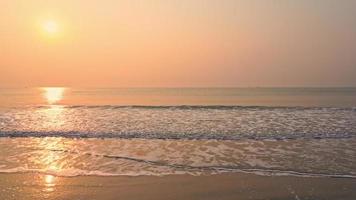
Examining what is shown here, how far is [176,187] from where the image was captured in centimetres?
834

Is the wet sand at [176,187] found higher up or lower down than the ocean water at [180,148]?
lower down

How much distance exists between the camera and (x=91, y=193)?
7.88 metres

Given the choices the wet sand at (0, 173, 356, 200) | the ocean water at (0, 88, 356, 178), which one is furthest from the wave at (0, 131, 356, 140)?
the wet sand at (0, 173, 356, 200)

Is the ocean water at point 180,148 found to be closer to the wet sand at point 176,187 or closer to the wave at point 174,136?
the wave at point 174,136

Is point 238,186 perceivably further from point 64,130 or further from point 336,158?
point 64,130

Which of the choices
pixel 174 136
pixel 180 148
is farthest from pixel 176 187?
pixel 174 136

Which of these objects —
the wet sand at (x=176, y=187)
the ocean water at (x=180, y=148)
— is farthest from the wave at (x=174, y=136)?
the wet sand at (x=176, y=187)

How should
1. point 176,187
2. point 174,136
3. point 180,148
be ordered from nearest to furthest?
point 176,187
point 180,148
point 174,136

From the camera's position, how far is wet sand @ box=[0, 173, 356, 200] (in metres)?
7.69

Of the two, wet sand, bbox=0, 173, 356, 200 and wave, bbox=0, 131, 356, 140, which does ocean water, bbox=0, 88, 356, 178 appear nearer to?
wave, bbox=0, 131, 356, 140

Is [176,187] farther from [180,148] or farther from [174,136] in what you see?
[174,136]

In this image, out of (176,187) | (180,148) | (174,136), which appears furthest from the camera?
(174,136)

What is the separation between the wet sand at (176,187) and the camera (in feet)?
25.2

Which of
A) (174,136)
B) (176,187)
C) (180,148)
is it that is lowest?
(176,187)
